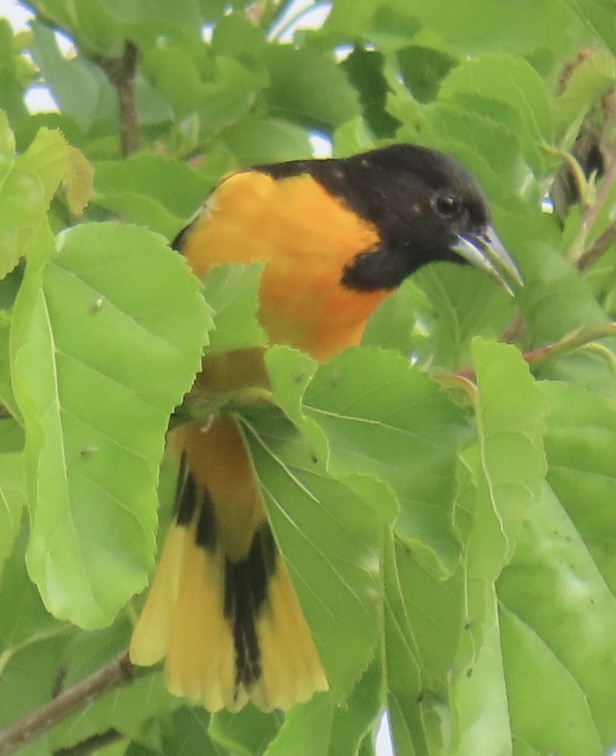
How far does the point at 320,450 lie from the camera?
3.21 ft

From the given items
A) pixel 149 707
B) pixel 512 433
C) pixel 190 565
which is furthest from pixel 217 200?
pixel 512 433

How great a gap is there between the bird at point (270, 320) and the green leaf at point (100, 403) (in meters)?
0.43

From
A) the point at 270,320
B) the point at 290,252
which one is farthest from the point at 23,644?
the point at 290,252

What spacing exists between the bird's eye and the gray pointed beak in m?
0.04

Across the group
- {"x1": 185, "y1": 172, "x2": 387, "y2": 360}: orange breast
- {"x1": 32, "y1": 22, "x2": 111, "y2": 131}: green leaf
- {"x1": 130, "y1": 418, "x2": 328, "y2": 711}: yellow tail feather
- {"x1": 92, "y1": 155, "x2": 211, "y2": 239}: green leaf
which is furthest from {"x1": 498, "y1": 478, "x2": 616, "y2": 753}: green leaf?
{"x1": 32, "y1": 22, "x2": 111, "y2": 131}: green leaf

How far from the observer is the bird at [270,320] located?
145 cm

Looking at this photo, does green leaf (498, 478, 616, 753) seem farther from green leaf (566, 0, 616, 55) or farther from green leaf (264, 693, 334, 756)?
green leaf (566, 0, 616, 55)

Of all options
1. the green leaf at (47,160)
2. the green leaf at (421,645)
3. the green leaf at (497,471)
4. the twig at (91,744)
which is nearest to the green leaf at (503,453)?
the green leaf at (497,471)

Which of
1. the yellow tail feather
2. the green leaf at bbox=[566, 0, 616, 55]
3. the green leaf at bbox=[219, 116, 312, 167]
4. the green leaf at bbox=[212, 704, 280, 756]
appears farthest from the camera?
the green leaf at bbox=[219, 116, 312, 167]

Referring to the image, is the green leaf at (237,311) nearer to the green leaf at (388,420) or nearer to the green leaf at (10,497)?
the green leaf at (388,420)

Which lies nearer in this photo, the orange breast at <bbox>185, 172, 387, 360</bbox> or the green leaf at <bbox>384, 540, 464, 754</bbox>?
the green leaf at <bbox>384, 540, 464, 754</bbox>

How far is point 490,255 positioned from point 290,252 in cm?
28

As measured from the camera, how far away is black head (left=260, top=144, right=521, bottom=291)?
5.75ft

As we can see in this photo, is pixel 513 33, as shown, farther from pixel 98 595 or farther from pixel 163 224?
pixel 98 595
